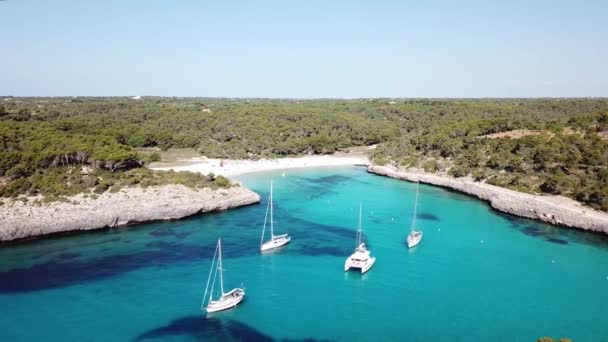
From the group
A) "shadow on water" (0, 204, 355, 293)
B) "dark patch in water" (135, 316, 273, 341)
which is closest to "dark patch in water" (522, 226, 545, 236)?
"shadow on water" (0, 204, 355, 293)

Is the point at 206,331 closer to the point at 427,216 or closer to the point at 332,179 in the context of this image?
the point at 427,216

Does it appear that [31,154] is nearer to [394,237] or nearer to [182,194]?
[182,194]

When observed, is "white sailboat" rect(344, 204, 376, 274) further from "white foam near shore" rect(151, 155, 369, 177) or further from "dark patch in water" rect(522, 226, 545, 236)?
"white foam near shore" rect(151, 155, 369, 177)

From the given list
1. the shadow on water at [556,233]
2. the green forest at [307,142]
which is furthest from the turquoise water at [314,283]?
the green forest at [307,142]

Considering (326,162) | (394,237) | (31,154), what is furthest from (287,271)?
(326,162)

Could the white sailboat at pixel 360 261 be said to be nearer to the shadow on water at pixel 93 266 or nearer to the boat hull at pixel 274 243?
the boat hull at pixel 274 243

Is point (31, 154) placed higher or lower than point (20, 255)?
higher

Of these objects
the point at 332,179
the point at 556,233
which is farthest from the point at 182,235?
the point at 556,233
